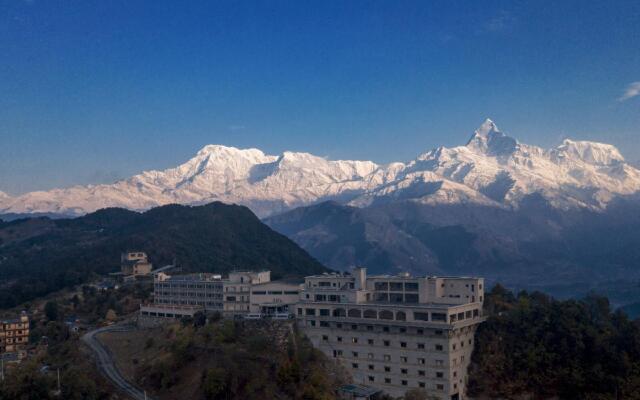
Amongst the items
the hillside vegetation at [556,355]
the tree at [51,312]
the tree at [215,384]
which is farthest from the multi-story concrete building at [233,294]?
the hillside vegetation at [556,355]

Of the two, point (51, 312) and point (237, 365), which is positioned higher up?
point (51, 312)

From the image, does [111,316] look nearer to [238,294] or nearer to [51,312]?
Result: [51,312]

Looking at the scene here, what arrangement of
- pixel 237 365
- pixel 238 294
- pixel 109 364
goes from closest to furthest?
1. pixel 237 365
2. pixel 109 364
3. pixel 238 294

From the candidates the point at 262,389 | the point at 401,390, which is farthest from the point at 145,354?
the point at 401,390

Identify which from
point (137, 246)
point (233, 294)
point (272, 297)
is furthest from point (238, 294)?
point (137, 246)

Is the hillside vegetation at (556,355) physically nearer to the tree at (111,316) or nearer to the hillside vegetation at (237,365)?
the hillside vegetation at (237,365)

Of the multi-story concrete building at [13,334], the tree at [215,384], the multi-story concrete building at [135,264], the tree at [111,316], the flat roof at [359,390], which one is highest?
the multi-story concrete building at [135,264]

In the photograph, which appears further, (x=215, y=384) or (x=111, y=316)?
(x=111, y=316)

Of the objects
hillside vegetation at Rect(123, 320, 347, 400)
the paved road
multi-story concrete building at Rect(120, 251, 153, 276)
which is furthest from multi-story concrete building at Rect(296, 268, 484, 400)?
multi-story concrete building at Rect(120, 251, 153, 276)
